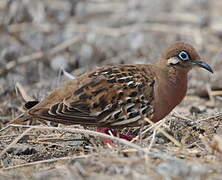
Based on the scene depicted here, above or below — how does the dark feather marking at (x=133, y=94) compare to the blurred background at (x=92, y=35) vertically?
below

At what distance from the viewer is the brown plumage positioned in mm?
5602

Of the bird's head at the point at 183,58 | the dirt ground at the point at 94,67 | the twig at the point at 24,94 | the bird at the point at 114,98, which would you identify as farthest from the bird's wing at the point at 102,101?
the twig at the point at 24,94

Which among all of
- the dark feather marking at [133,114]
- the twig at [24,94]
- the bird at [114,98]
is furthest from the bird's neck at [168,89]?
the twig at [24,94]

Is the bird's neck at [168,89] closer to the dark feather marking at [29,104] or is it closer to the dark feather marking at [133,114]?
the dark feather marking at [133,114]

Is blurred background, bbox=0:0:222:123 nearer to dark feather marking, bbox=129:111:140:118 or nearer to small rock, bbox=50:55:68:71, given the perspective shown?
small rock, bbox=50:55:68:71

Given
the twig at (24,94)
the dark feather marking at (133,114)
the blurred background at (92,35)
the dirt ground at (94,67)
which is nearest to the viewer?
the dirt ground at (94,67)

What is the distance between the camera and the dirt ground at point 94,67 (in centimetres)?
458

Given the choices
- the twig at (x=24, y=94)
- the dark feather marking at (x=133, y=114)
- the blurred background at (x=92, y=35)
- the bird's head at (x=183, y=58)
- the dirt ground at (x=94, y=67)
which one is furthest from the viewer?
the blurred background at (x=92, y=35)

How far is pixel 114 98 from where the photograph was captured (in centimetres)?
570

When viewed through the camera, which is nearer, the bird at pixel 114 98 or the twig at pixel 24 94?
the bird at pixel 114 98

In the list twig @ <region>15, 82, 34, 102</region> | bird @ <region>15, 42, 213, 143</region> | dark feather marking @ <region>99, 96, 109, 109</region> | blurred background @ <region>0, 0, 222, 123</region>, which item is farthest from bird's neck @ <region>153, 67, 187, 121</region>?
blurred background @ <region>0, 0, 222, 123</region>

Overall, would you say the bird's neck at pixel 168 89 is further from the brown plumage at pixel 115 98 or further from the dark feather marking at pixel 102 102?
the dark feather marking at pixel 102 102

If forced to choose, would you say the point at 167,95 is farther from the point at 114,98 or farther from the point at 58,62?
the point at 58,62

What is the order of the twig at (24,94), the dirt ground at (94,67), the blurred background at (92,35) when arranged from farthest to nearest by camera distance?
the blurred background at (92,35), the twig at (24,94), the dirt ground at (94,67)
